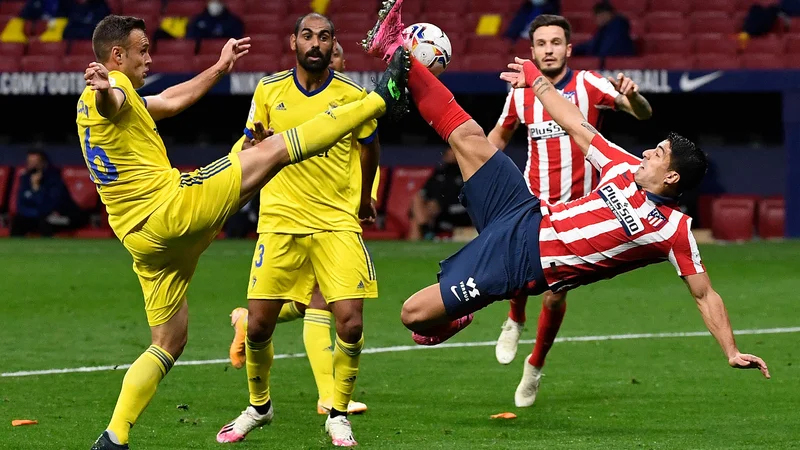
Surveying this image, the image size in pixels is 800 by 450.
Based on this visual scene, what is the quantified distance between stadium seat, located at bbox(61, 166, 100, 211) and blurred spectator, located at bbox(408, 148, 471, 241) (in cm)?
554

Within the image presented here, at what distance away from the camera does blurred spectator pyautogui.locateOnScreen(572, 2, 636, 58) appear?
20234 millimetres

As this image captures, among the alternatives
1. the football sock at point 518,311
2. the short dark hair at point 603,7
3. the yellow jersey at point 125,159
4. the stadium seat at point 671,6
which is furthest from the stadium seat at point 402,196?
the yellow jersey at point 125,159

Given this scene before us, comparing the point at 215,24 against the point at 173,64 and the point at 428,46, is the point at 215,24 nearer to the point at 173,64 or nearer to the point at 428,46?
the point at 173,64

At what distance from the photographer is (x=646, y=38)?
21.1 meters

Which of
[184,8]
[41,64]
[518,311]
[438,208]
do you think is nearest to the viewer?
[518,311]

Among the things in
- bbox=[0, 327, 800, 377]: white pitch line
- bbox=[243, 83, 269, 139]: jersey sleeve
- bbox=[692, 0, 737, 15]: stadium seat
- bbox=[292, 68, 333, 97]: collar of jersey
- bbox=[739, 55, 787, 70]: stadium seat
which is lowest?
bbox=[0, 327, 800, 377]: white pitch line

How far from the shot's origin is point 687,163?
6.81 metres

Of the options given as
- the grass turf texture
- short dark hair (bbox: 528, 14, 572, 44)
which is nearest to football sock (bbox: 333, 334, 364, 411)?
the grass turf texture

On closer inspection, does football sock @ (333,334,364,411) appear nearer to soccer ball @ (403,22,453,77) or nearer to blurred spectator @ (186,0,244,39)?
soccer ball @ (403,22,453,77)

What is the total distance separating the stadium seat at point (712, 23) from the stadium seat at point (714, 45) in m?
0.36

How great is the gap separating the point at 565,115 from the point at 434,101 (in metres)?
0.73

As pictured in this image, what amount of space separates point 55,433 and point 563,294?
130 inches

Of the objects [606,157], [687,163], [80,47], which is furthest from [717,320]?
[80,47]

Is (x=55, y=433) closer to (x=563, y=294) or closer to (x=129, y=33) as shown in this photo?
(x=129, y=33)
